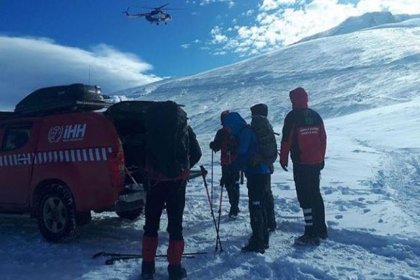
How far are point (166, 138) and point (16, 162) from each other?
3481mm

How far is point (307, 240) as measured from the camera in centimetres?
653

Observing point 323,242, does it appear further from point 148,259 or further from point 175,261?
point 148,259

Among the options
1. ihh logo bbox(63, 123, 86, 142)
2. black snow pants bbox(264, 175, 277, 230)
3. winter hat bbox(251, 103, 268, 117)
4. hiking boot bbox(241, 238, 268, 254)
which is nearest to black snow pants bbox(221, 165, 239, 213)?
black snow pants bbox(264, 175, 277, 230)

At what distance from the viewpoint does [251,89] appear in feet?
151

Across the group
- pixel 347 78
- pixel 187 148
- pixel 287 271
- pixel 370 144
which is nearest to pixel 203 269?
pixel 287 271

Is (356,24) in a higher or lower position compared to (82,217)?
higher

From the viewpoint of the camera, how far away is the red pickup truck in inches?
267

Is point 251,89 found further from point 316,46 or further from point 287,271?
point 287,271

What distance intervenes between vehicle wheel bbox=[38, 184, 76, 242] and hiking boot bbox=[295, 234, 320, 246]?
3.15 m

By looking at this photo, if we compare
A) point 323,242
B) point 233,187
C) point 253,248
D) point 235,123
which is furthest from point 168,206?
point 233,187

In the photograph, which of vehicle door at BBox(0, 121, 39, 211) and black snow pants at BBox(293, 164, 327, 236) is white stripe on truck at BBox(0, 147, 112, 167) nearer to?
vehicle door at BBox(0, 121, 39, 211)

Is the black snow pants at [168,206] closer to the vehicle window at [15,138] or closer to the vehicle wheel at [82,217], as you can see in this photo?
the vehicle wheel at [82,217]

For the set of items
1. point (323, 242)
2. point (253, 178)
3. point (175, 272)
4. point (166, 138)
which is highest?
point (166, 138)

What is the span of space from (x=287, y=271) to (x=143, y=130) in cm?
346
